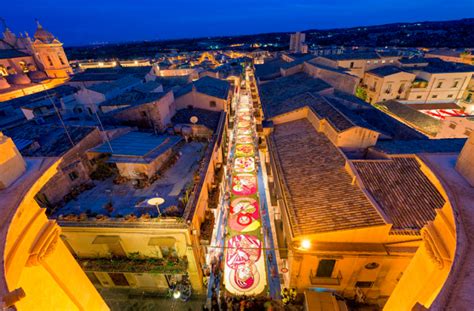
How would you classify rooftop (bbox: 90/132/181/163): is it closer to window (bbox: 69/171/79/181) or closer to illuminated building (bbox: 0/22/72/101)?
window (bbox: 69/171/79/181)

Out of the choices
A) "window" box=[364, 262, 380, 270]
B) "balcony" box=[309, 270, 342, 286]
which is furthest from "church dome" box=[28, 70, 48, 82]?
"window" box=[364, 262, 380, 270]

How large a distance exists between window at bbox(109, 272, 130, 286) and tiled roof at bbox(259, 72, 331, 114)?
24883 millimetres

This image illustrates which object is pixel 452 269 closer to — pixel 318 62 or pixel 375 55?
pixel 318 62

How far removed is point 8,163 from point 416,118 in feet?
134

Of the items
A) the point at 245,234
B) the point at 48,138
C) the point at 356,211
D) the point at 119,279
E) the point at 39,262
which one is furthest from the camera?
the point at 245,234

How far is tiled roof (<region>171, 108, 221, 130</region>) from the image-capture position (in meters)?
23.1

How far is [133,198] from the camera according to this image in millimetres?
13445

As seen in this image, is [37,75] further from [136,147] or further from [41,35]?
[136,147]

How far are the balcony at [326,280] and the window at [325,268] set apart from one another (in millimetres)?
185

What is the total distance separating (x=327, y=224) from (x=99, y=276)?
53.6ft

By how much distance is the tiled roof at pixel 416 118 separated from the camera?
27.8 m

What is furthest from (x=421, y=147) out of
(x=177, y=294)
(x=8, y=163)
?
(x=8, y=163)

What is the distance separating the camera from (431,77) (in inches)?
1453

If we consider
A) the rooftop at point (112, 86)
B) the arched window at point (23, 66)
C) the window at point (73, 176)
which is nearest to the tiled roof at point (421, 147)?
the window at point (73, 176)
